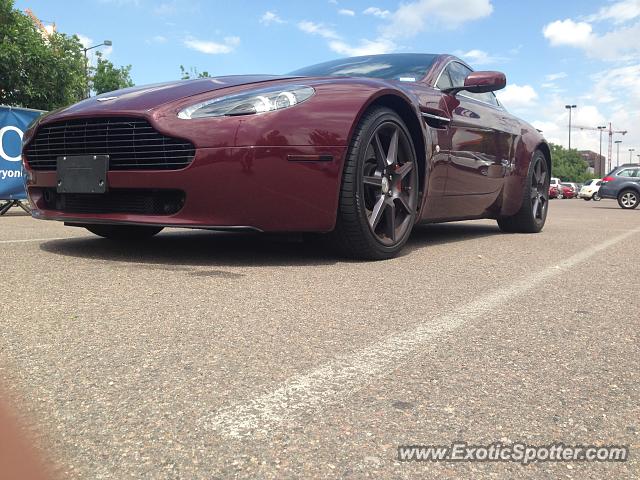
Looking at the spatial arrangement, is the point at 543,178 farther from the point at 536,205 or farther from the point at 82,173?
the point at 82,173

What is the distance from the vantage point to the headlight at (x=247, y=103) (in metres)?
3.09

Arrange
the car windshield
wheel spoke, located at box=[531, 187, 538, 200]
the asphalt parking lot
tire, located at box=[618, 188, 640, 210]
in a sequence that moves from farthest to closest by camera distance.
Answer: tire, located at box=[618, 188, 640, 210] → wheel spoke, located at box=[531, 187, 538, 200] → the car windshield → the asphalt parking lot

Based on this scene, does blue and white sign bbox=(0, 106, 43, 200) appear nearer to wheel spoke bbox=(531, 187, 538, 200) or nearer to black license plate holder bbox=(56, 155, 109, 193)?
black license plate holder bbox=(56, 155, 109, 193)

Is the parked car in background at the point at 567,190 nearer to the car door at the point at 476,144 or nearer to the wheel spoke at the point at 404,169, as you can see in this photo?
the car door at the point at 476,144

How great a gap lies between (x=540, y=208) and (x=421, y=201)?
2.72m

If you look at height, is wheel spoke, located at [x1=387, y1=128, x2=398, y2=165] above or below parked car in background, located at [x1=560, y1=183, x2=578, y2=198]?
above

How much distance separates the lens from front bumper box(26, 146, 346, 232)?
305 cm

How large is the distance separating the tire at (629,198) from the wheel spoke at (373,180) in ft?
62.8

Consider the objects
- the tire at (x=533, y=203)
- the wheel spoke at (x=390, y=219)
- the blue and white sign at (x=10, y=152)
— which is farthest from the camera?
the blue and white sign at (x=10, y=152)

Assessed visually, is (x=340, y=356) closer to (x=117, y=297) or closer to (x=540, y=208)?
(x=117, y=297)

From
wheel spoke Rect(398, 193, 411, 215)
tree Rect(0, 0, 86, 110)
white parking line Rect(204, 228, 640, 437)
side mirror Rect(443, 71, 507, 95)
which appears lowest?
white parking line Rect(204, 228, 640, 437)

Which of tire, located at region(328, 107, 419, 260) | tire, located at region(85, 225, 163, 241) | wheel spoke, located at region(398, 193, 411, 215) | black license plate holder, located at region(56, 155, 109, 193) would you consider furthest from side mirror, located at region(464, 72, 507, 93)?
black license plate holder, located at region(56, 155, 109, 193)

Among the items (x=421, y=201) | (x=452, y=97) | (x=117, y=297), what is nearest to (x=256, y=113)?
(x=117, y=297)

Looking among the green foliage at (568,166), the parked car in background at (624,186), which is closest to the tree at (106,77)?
the parked car in background at (624,186)
